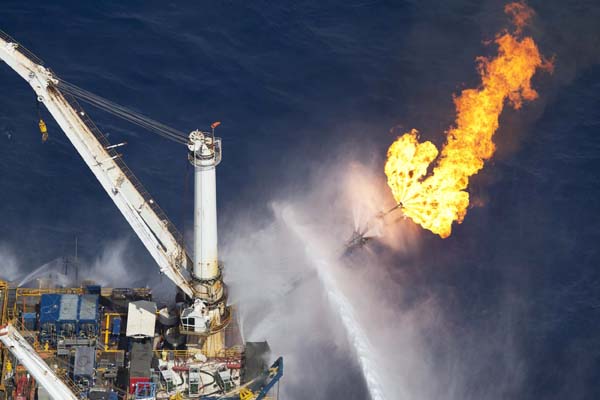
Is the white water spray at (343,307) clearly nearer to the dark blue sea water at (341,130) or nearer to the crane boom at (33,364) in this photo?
the dark blue sea water at (341,130)

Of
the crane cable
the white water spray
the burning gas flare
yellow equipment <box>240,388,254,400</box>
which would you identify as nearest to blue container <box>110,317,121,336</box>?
yellow equipment <box>240,388,254,400</box>

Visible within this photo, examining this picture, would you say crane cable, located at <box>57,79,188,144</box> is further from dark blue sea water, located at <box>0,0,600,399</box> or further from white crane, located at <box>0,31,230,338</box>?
white crane, located at <box>0,31,230,338</box>

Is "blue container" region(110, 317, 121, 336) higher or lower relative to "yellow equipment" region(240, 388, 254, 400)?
higher

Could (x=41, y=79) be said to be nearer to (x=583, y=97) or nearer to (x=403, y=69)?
(x=403, y=69)

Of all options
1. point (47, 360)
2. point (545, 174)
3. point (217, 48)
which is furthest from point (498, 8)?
point (47, 360)

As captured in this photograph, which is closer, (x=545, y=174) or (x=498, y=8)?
(x=545, y=174)

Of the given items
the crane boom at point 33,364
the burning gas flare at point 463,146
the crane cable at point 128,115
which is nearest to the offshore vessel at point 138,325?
the crane boom at point 33,364
